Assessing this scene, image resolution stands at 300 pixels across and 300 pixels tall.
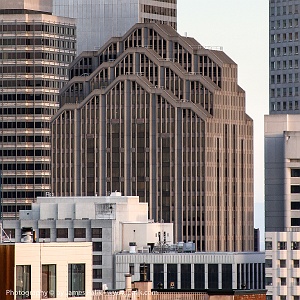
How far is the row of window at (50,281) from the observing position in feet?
334

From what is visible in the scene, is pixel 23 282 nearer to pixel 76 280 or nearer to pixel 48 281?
pixel 48 281

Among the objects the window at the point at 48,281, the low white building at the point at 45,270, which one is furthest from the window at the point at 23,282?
the window at the point at 48,281

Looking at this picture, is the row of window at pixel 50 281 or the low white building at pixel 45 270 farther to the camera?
the row of window at pixel 50 281

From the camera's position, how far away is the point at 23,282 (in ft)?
336

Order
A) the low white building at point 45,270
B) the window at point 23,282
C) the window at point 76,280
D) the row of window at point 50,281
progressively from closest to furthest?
the low white building at point 45,270
the window at point 23,282
the row of window at point 50,281
the window at point 76,280

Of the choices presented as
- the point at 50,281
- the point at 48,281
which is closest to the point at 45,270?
the point at 48,281

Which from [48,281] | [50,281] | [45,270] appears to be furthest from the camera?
[50,281]

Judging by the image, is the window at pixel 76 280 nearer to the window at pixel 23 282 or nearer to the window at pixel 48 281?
the window at pixel 48 281

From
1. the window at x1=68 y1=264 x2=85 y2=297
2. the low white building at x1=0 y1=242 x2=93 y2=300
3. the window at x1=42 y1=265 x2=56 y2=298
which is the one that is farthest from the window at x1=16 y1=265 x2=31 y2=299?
the window at x1=68 y1=264 x2=85 y2=297

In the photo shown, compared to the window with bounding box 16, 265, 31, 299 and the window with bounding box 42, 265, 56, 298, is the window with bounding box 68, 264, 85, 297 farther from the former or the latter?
the window with bounding box 16, 265, 31, 299

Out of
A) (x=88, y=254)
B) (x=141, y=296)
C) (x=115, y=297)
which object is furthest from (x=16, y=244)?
(x=141, y=296)

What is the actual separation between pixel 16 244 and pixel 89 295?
863 centimetres

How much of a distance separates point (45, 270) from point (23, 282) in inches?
99.5

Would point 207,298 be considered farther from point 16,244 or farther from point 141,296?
point 16,244
